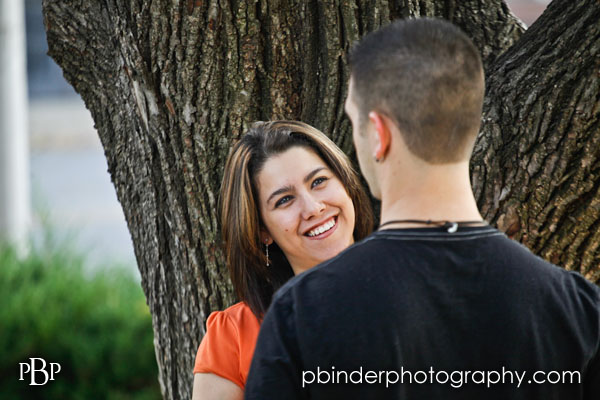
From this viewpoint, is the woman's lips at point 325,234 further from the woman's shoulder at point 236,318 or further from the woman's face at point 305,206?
the woman's shoulder at point 236,318

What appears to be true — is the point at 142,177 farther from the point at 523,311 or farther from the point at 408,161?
the point at 523,311

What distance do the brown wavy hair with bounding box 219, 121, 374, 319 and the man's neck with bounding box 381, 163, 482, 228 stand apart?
1.09 meters

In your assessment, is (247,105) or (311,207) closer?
(311,207)

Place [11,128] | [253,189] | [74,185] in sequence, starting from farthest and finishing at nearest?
[74,185]
[11,128]
[253,189]

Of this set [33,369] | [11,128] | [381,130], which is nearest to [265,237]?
[381,130]

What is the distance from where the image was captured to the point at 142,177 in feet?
9.60

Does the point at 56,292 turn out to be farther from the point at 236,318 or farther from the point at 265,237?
the point at 236,318

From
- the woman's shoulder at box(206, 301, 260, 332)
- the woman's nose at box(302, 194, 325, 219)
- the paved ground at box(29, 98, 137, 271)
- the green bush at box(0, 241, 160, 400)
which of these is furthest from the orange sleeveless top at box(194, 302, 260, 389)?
the paved ground at box(29, 98, 137, 271)

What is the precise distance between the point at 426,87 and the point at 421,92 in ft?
0.05

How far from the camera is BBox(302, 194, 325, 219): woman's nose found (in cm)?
265

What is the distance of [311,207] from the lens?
266 centimetres

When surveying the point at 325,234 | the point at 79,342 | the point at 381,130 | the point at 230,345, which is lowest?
the point at 79,342

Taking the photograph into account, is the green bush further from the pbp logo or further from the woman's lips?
the woman's lips

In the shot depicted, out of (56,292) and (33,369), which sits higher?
(56,292)
